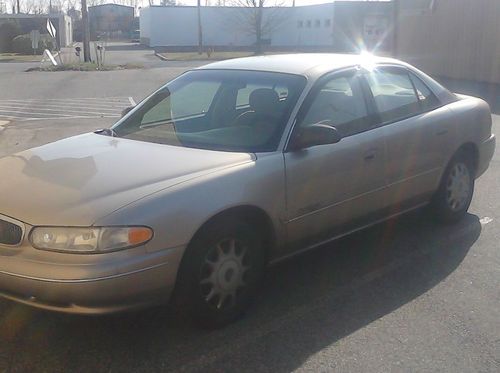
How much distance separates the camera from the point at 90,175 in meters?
3.74

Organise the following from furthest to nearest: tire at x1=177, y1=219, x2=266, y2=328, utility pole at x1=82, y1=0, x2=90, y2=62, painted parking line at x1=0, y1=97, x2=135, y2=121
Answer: utility pole at x1=82, y1=0, x2=90, y2=62, painted parking line at x1=0, y1=97, x2=135, y2=121, tire at x1=177, y1=219, x2=266, y2=328

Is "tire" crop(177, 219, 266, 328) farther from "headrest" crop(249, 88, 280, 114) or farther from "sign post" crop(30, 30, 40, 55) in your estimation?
"sign post" crop(30, 30, 40, 55)

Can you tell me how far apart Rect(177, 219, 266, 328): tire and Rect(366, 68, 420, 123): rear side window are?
66.3 inches

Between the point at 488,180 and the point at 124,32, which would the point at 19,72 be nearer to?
the point at 488,180

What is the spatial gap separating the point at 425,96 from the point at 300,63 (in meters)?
1.32

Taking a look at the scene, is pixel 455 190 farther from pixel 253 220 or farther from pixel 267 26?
pixel 267 26

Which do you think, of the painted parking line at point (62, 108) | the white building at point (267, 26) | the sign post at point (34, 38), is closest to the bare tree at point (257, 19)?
the white building at point (267, 26)

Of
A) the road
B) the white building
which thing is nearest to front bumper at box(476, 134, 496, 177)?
the road

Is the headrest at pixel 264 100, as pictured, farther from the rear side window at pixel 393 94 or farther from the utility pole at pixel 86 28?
the utility pole at pixel 86 28

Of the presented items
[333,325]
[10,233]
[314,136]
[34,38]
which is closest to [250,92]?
[314,136]

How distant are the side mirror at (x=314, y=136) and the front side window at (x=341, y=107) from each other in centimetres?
17

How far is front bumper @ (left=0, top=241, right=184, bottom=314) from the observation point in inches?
127

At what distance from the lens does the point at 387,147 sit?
4.82 m

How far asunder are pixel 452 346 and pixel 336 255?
1543 millimetres
